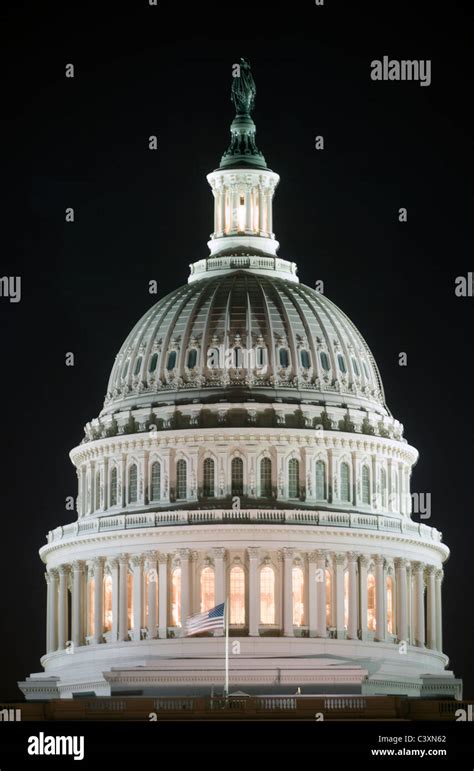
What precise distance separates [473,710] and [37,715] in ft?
78.5
